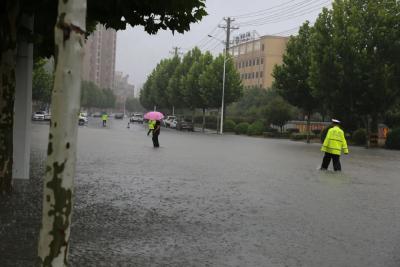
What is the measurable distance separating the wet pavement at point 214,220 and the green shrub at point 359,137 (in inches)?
1061

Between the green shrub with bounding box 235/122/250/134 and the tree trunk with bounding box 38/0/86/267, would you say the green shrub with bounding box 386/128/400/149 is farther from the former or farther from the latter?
the tree trunk with bounding box 38/0/86/267

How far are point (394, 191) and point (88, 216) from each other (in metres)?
7.59

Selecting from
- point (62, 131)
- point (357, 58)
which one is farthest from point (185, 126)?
point (62, 131)

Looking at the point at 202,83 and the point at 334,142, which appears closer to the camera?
the point at 334,142

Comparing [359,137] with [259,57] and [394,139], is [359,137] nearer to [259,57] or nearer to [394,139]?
[394,139]

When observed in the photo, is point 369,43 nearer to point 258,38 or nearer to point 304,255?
point 304,255

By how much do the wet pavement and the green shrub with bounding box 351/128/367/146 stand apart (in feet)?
88.4

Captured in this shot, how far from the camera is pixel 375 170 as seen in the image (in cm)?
1850

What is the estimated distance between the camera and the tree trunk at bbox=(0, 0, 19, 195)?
26.7 feet

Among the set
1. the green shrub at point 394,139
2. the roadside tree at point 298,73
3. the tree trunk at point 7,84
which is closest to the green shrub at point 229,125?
the roadside tree at point 298,73

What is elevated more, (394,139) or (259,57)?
(259,57)

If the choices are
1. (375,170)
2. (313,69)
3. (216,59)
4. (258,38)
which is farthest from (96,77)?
(375,170)

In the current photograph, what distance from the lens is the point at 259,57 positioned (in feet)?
409

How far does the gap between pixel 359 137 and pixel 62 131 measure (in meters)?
39.7
